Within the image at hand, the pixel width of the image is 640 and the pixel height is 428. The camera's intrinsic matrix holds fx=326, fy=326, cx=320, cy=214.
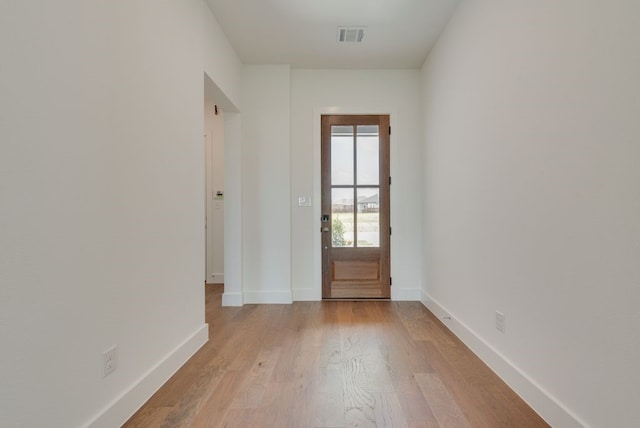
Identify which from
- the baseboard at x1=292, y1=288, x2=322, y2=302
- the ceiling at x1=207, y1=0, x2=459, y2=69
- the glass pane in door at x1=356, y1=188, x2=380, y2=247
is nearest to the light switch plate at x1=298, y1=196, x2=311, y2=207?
the glass pane in door at x1=356, y1=188, x2=380, y2=247

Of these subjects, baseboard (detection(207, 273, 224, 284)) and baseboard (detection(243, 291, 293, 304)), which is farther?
baseboard (detection(207, 273, 224, 284))

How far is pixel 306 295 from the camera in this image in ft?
12.4

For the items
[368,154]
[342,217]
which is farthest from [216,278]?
[368,154]

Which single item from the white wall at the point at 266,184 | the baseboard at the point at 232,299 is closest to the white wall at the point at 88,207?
the baseboard at the point at 232,299

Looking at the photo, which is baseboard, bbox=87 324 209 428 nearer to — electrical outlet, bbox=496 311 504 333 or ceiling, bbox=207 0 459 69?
electrical outlet, bbox=496 311 504 333

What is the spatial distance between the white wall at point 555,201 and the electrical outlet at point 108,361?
2.00m

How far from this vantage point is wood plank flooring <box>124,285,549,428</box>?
1.55 metres

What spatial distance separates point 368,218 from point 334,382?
2199 millimetres

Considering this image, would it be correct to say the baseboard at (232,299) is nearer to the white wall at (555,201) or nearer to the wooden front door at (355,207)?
the wooden front door at (355,207)

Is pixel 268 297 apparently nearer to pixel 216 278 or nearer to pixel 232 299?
pixel 232 299

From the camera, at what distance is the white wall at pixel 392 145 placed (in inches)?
149

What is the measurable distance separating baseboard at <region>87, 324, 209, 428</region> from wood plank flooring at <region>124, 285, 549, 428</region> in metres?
0.04

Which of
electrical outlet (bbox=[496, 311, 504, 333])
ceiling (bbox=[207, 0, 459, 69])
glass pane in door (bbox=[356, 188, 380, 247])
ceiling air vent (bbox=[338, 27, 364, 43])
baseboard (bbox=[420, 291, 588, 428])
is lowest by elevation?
baseboard (bbox=[420, 291, 588, 428])

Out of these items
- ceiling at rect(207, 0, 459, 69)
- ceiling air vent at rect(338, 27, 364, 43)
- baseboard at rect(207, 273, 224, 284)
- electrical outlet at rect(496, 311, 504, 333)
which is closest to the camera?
electrical outlet at rect(496, 311, 504, 333)
